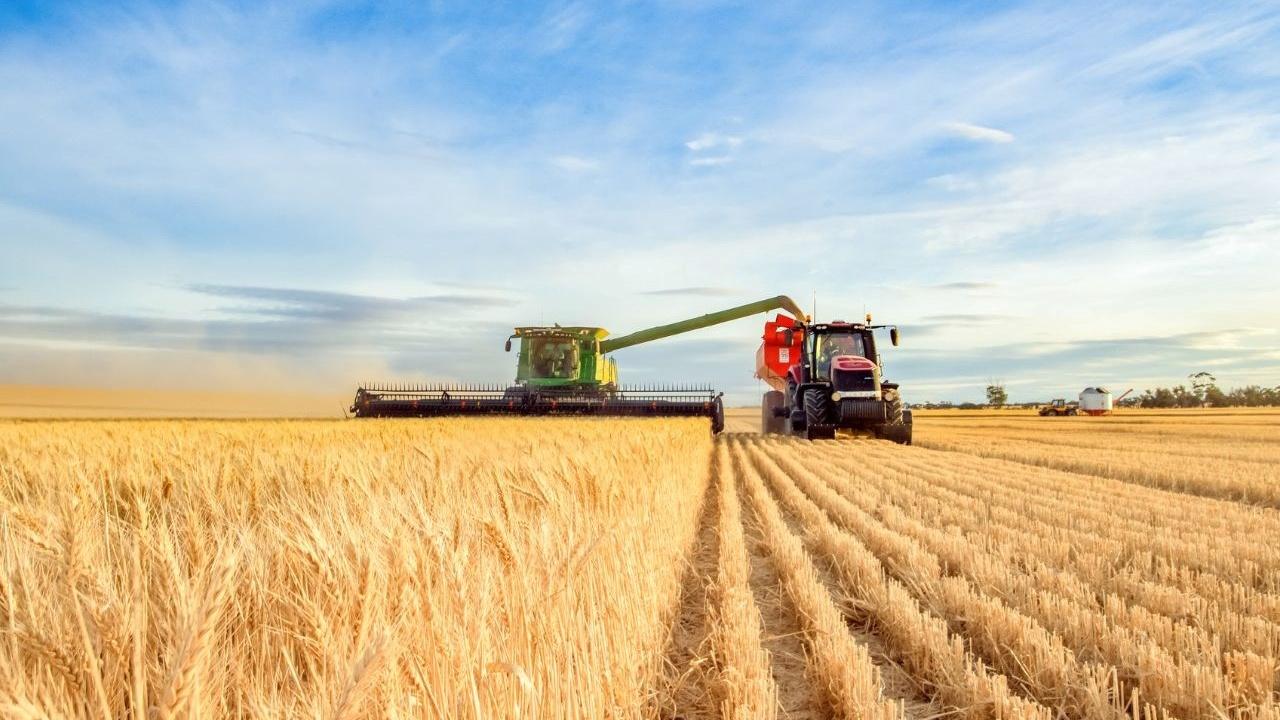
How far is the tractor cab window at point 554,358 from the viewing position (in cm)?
2477

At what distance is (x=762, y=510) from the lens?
8180mm

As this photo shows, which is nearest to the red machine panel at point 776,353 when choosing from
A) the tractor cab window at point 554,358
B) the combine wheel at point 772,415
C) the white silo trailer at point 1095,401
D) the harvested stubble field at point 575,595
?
the combine wheel at point 772,415

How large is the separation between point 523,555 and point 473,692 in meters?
0.87

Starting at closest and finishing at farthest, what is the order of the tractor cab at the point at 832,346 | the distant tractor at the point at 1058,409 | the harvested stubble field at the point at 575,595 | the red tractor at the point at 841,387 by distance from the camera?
the harvested stubble field at the point at 575,595 → the red tractor at the point at 841,387 → the tractor cab at the point at 832,346 → the distant tractor at the point at 1058,409

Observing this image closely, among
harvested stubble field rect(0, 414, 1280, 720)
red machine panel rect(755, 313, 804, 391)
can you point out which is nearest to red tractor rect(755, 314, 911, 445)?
red machine panel rect(755, 313, 804, 391)

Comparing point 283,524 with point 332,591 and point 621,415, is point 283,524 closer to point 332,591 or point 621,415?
point 332,591

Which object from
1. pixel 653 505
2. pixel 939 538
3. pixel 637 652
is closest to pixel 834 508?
pixel 939 538

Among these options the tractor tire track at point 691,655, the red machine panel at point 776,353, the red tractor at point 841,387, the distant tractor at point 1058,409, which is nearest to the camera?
the tractor tire track at point 691,655

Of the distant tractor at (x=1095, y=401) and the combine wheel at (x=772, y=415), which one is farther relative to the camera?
the distant tractor at (x=1095, y=401)

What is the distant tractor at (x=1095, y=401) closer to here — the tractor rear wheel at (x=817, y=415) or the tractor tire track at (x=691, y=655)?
the tractor rear wheel at (x=817, y=415)

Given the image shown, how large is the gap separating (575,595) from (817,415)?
54.5 ft

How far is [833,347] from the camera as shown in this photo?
1945 centimetres

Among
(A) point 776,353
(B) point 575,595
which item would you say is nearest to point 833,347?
(A) point 776,353

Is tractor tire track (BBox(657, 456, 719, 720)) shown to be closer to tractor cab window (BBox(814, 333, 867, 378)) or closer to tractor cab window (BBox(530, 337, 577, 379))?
tractor cab window (BBox(814, 333, 867, 378))
